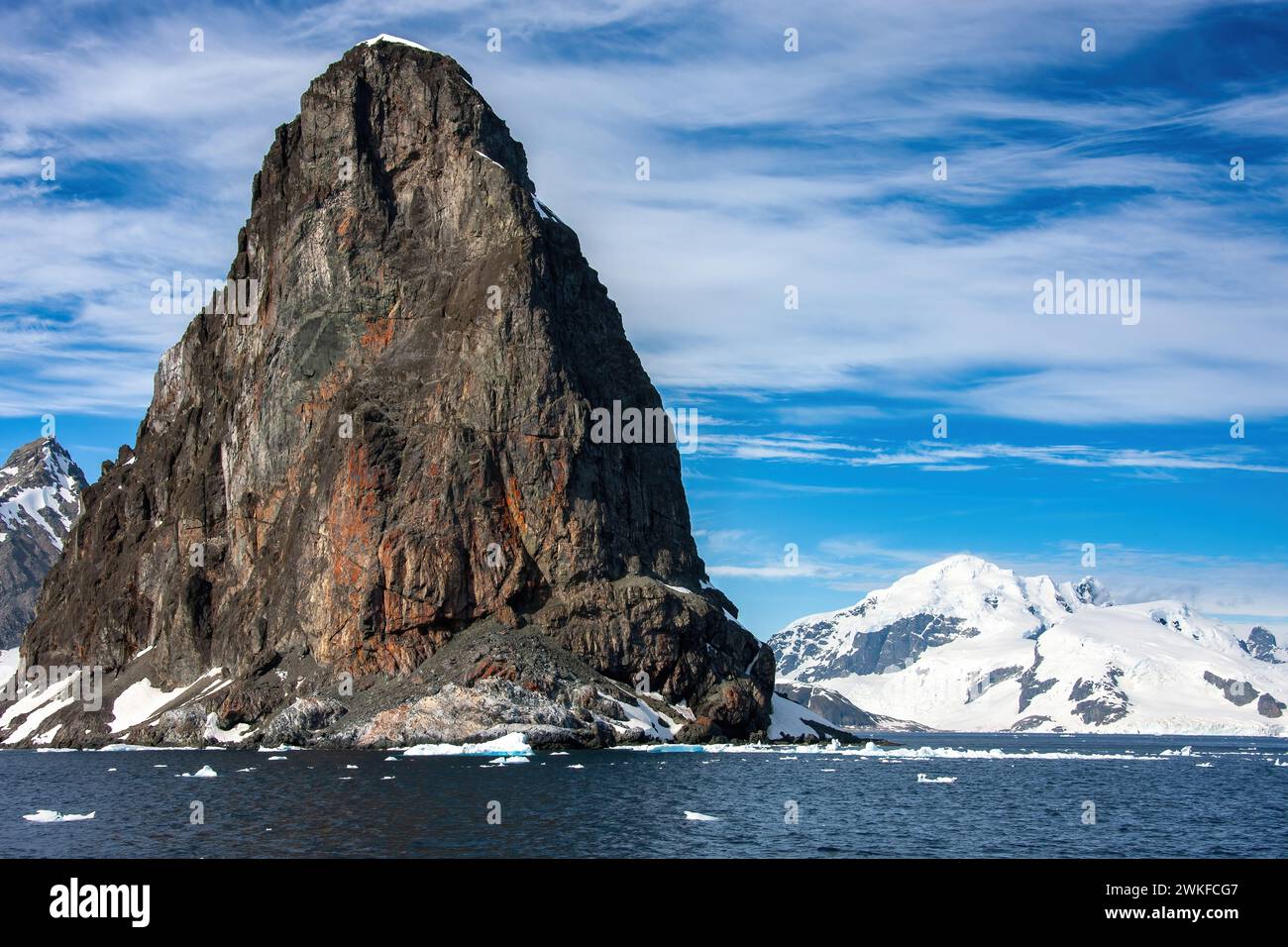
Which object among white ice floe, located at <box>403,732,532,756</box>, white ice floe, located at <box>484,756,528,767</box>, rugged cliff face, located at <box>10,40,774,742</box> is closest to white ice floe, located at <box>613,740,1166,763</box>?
rugged cliff face, located at <box>10,40,774,742</box>

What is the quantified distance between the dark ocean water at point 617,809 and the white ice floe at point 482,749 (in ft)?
20.6

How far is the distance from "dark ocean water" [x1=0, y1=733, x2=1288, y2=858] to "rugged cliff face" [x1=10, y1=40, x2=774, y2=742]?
28.9 meters

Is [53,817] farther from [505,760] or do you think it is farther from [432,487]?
[432,487]

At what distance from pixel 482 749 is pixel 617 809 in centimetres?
5938

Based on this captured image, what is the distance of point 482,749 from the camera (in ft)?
436

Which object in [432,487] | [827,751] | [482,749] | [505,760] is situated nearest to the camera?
[505,760]

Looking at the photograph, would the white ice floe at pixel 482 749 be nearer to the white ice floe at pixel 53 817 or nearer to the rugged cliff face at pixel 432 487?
the rugged cliff face at pixel 432 487

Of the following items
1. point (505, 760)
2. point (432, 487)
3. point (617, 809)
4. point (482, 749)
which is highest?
point (432, 487)

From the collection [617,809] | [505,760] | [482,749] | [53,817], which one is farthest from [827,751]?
[53,817]

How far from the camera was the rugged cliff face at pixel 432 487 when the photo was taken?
156 m

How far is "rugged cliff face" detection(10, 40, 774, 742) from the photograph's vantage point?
513ft
